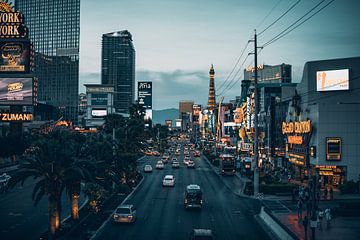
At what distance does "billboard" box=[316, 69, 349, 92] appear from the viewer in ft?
200

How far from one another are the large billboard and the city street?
43.2 meters

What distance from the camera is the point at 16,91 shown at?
8712 cm

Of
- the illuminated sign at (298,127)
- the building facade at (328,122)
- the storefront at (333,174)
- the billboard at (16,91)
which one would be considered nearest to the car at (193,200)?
the building facade at (328,122)

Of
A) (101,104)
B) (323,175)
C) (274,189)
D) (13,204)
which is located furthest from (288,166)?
(101,104)

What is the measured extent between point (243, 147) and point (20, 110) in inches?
1823

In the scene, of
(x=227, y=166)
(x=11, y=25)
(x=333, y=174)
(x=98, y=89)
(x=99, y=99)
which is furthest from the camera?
(x=98, y=89)

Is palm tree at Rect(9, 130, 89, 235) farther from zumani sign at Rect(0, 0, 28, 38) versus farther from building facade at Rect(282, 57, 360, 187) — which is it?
zumani sign at Rect(0, 0, 28, 38)

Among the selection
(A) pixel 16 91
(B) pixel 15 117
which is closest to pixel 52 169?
(A) pixel 16 91

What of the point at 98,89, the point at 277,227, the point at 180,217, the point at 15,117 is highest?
the point at 98,89

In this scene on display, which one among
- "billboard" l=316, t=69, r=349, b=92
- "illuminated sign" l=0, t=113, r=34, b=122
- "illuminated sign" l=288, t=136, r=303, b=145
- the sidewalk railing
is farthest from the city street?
"illuminated sign" l=0, t=113, r=34, b=122

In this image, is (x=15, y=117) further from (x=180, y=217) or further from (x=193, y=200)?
(x=180, y=217)

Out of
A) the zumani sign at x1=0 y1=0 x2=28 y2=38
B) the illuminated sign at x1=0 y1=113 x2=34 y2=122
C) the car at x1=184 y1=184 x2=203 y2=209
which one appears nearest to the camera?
the car at x1=184 y1=184 x2=203 y2=209

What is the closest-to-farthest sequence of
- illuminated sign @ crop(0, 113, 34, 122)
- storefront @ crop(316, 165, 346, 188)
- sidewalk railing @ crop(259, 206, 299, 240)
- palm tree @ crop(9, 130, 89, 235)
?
palm tree @ crop(9, 130, 89, 235) → sidewalk railing @ crop(259, 206, 299, 240) → storefront @ crop(316, 165, 346, 188) → illuminated sign @ crop(0, 113, 34, 122)

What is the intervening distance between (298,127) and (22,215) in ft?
137
